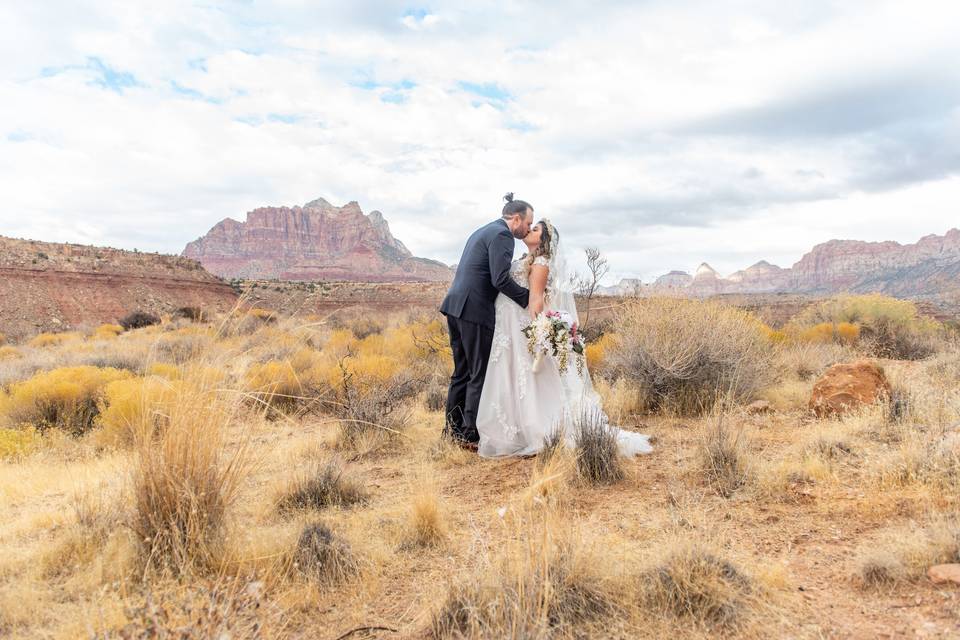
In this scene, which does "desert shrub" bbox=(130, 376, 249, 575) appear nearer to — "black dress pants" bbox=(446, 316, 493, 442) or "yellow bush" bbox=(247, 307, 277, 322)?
"yellow bush" bbox=(247, 307, 277, 322)

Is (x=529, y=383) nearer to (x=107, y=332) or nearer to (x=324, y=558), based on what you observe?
(x=324, y=558)

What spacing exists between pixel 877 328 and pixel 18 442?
1531 centimetres

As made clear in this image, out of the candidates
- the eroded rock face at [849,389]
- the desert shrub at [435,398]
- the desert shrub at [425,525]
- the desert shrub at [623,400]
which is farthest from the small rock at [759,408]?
the desert shrub at [425,525]

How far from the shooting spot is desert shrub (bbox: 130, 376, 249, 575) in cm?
301

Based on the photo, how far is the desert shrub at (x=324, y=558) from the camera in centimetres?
301

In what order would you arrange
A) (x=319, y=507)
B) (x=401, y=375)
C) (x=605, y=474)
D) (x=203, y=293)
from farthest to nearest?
(x=203, y=293), (x=401, y=375), (x=605, y=474), (x=319, y=507)

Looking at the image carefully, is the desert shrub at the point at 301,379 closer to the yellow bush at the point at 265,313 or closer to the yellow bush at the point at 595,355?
the yellow bush at the point at 265,313

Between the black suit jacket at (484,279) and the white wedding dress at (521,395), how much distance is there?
0.44ft

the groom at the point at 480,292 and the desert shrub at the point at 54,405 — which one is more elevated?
the groom at the point at 480,292

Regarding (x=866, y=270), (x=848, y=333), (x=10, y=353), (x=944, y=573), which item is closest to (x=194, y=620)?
(x=944, y=573)

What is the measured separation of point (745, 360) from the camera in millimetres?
7129

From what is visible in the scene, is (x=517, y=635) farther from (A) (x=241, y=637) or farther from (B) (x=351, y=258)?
(B) (x=351, y=258)

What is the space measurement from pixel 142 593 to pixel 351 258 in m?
118

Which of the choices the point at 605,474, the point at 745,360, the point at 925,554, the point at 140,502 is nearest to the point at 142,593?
the point at 140,502
